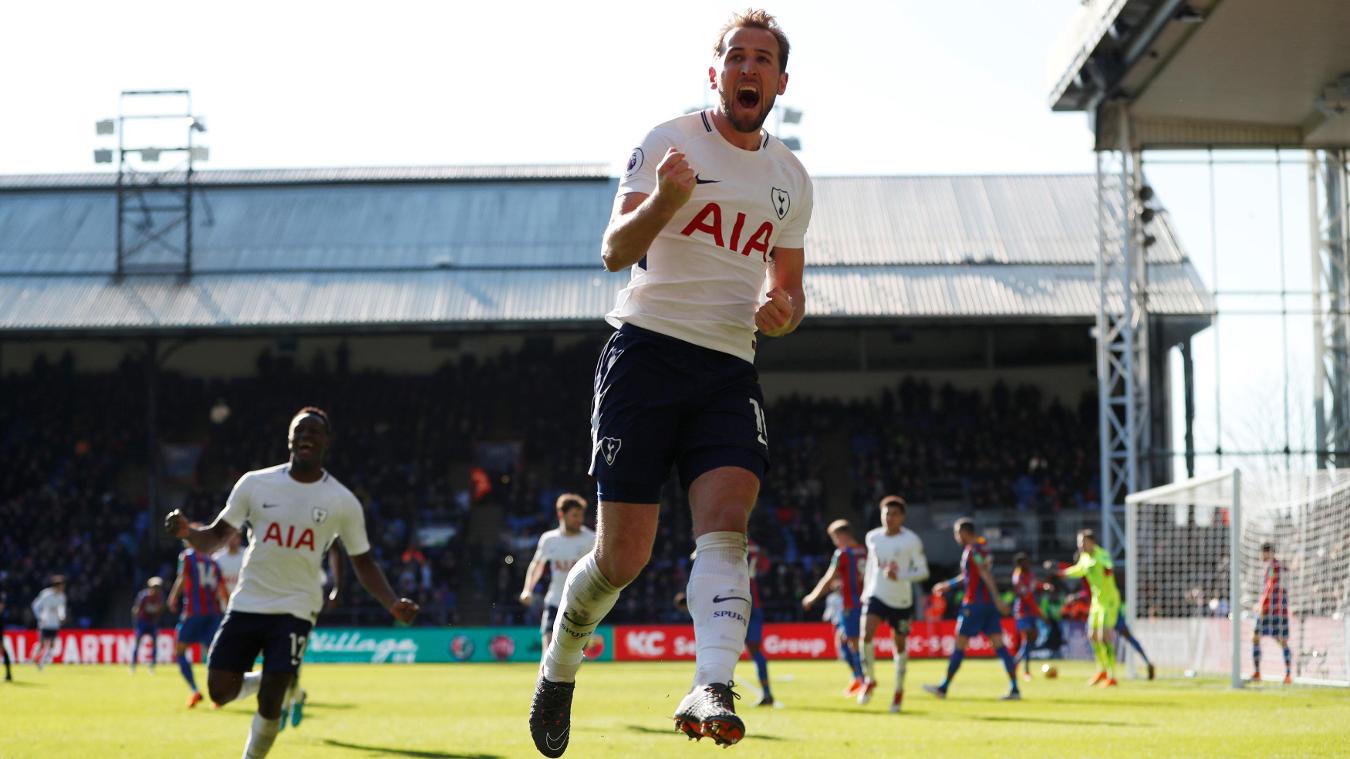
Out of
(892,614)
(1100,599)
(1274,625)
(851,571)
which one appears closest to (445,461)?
(1100,599)

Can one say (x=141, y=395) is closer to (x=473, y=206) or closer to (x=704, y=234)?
(x=473, y=206)

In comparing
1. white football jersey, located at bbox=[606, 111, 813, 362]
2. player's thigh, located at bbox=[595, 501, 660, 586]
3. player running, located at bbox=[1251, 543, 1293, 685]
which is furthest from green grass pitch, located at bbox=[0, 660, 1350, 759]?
white football jersey, located at bbox=[606, 111, 813, 362]

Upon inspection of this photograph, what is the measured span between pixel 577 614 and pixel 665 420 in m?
0.86

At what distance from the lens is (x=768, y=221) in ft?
19.8

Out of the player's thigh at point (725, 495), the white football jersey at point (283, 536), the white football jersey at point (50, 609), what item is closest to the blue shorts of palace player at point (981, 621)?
the white football jersey at point (283, 536)

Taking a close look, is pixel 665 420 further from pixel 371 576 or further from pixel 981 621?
pixel 981 621

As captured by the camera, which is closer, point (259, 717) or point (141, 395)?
point (259, 717)

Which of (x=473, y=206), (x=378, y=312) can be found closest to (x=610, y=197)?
(x=473, y=206)

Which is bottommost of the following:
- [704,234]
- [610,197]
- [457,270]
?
[704,234]

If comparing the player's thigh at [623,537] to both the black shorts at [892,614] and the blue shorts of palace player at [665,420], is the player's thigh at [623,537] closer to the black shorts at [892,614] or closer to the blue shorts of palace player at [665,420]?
the blue shorts of palace player at [665,420]

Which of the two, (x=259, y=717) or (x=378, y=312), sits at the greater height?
(x=378, y=312)

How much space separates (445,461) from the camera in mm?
44969

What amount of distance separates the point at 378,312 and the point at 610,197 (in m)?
9.75

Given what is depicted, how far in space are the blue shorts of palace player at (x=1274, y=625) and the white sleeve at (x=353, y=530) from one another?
52.6 ft
